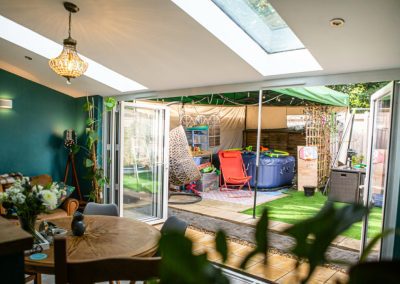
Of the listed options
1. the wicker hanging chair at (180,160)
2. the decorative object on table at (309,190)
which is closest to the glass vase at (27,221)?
the wicker hanging chair at (180,160)

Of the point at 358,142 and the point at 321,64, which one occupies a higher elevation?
the point at 321,64

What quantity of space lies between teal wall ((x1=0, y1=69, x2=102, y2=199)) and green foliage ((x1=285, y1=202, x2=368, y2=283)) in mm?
4870

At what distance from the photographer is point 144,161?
504cm

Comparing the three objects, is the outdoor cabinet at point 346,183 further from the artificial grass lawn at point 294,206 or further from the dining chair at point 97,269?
the dining chair at point 97,269

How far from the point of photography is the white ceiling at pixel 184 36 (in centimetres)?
208

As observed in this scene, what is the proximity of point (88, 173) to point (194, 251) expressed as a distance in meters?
4.78

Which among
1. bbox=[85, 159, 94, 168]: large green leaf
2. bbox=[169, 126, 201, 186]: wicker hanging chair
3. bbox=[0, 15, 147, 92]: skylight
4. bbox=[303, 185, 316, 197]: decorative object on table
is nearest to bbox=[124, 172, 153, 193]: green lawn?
bbox=[85, 159, 94, 168]: large green leaf

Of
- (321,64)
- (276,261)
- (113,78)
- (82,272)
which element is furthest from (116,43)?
(276,261)

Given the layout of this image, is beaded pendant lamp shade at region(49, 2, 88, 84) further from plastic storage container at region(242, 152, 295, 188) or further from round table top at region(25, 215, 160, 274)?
plastic storage container at region(242, 152, 295, 188)

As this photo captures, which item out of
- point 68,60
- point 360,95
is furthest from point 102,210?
point 360,95

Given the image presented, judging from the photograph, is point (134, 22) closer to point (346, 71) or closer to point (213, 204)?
point (346, 71)

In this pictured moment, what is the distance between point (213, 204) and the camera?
5883 millimetres

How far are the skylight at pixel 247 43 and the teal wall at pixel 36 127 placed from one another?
2.96 m

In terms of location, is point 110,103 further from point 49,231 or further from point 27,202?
point 27,202
